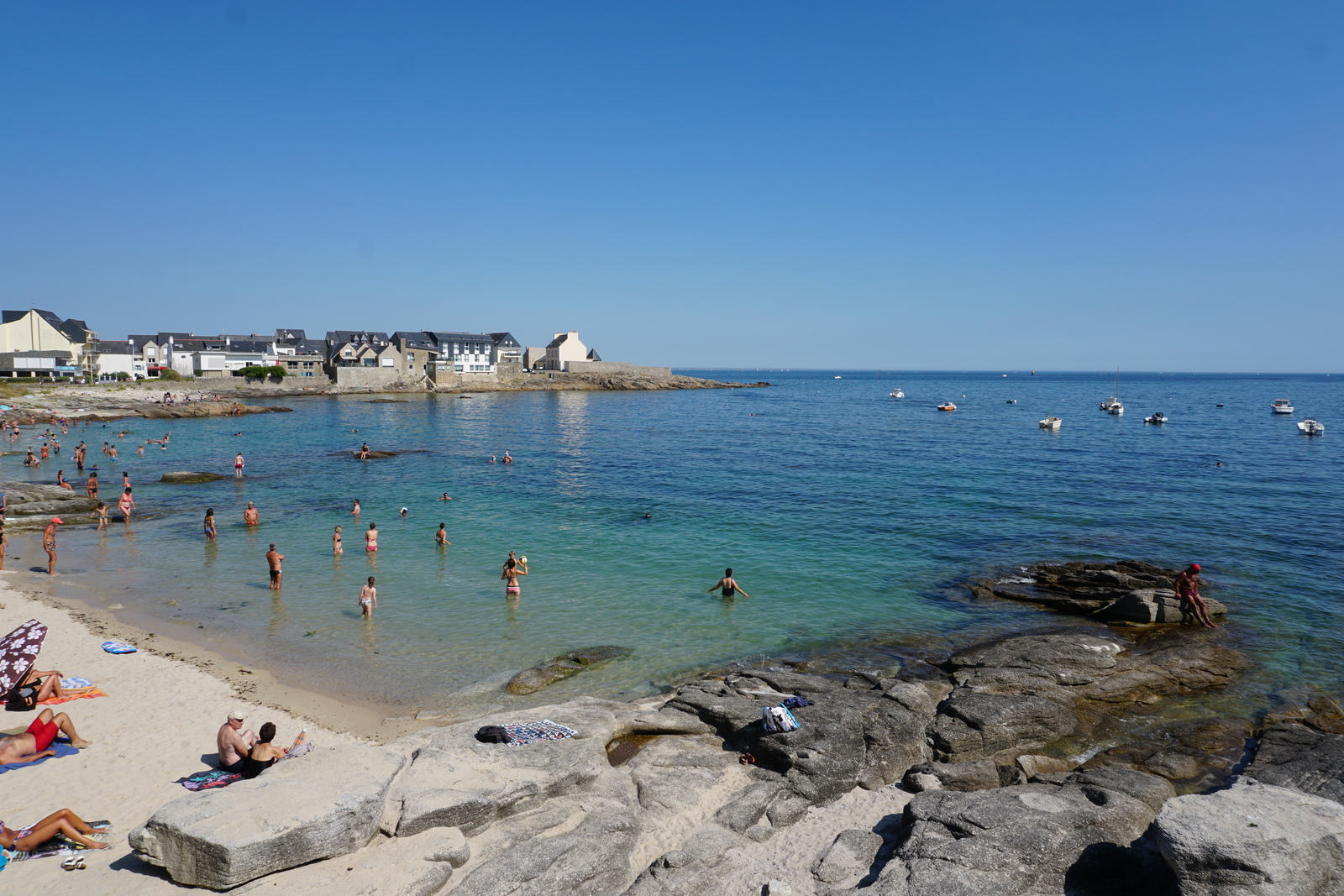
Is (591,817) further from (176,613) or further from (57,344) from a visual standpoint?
(57,344)

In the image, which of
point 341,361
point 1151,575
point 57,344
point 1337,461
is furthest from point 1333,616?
point 57,344

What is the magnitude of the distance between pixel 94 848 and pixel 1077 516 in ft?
116

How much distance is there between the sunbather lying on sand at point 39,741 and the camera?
11.6 metres

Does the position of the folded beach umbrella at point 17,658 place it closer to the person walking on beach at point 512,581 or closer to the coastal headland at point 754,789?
the coastal headland at point 754,789

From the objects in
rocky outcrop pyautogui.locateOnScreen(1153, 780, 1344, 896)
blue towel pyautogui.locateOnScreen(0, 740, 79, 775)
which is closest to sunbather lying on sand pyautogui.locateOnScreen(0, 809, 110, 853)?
blue towel pyautogui.locateOnScreen(0, 740, 79, 775)

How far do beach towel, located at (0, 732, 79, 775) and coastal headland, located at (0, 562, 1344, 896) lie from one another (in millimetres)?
151

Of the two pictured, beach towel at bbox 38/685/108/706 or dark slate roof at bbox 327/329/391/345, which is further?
dark slate roof at bbox 327/329/391/345

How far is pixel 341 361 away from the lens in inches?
4867

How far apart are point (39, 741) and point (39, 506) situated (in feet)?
86.5

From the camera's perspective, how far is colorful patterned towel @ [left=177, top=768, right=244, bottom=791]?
11195mm

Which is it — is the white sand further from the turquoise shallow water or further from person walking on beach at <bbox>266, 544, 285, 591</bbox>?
person walking on beach at <bbox>266, 544, 285, 591</bbox>

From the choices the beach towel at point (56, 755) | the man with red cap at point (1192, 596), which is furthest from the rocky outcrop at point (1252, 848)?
the beach towel at point (56, 755)

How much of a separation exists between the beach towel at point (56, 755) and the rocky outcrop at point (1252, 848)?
1590cm

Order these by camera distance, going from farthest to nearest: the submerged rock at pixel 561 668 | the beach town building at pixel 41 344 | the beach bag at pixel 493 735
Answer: the beach town building at pixel 41 344
the submerged rock at pixel 561 668
the beach bag at pixel 493 735
